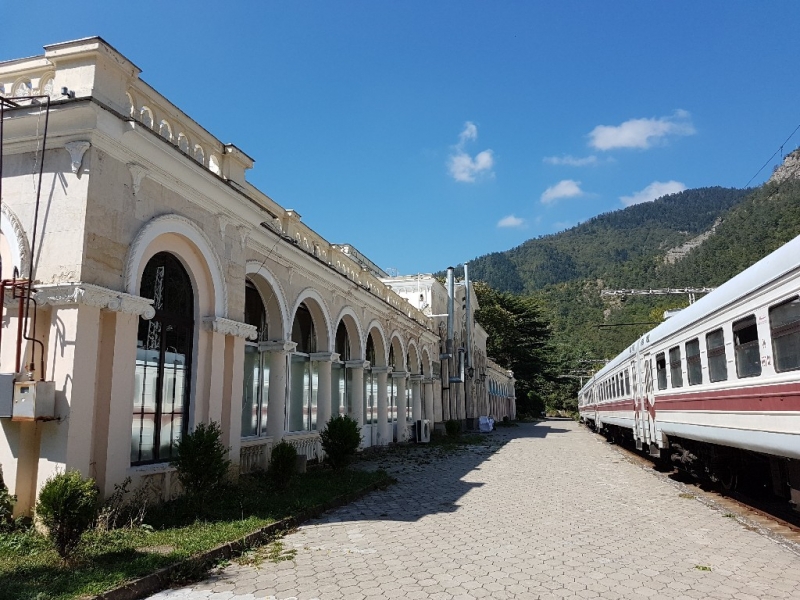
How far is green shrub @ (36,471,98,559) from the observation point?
5074 millimetres

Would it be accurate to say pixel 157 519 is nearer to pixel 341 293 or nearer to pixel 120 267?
pixel 120 267

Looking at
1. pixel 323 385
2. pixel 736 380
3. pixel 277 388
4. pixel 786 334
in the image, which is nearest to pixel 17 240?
pixel 277 388

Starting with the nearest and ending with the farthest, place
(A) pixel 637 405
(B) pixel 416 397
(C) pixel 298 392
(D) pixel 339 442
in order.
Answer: (D) pixel 339 442, (C) pixel 298 392, (A) pixel 637 405, (B) pixel 416 397

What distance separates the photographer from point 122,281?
6949 mm

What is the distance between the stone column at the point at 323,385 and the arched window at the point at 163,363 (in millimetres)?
5440

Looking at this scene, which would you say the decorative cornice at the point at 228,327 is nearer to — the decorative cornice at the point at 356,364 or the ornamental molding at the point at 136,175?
the ornamental molding at the point at 136,175

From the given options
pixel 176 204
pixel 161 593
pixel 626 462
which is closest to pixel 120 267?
pixel 176 204

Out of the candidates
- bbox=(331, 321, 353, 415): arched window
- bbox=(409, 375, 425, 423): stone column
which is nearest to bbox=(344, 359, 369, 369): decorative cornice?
bbox=(331, 321, 353, 415): arched window

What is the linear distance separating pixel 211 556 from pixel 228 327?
3933 mm

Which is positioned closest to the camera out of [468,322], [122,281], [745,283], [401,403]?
[122,281]

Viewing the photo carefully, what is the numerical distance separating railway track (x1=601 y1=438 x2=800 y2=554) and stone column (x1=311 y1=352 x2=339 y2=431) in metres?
7.79

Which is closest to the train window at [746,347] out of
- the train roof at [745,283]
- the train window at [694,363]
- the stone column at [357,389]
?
the train roof at [745,283]

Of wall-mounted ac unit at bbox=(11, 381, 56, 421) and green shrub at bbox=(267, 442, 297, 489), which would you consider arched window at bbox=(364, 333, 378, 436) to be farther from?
wall-mounted ac unit at bbox=(11, 381, 56, 421)

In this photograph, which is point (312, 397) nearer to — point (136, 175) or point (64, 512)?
point (136, 175)
